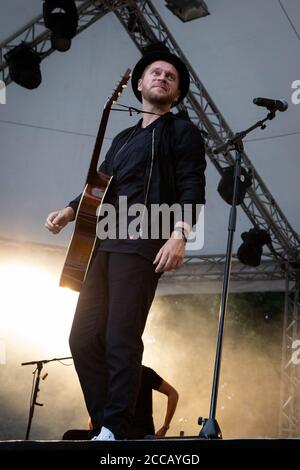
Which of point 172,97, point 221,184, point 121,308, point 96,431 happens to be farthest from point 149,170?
point 221,184

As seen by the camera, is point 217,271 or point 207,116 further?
point 217,271

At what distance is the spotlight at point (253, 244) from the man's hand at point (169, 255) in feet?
15.6

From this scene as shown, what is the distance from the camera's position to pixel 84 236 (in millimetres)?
2379

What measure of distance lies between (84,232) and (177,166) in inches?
16.9

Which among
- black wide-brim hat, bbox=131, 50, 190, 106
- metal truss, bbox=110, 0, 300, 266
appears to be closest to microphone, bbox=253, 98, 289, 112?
black wide-brim hat, bbox=131, 50, 190, 106

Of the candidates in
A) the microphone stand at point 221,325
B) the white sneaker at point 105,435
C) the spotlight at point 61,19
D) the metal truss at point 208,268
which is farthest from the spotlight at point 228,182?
the white sneaker at point 105,435

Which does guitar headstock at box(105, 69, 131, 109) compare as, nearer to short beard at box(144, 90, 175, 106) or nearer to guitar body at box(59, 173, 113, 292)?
short beard at box(144, 90, 175, 106)

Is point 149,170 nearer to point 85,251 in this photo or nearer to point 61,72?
point 85,251

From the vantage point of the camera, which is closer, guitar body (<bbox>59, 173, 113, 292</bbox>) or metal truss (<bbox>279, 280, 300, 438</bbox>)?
guitar body (<bbox>59, 173, 113, 292</bbox>)

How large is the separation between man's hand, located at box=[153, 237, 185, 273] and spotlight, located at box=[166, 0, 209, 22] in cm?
411

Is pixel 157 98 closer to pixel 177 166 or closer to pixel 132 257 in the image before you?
pixel 177 166

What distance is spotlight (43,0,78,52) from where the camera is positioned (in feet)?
17.5

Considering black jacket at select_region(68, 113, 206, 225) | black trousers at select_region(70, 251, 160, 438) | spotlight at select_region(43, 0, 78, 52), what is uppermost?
spotlight at select_region(43, 0, 78, 52)

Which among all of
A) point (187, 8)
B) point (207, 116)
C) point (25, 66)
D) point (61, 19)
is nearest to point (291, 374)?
point (207, 116)
